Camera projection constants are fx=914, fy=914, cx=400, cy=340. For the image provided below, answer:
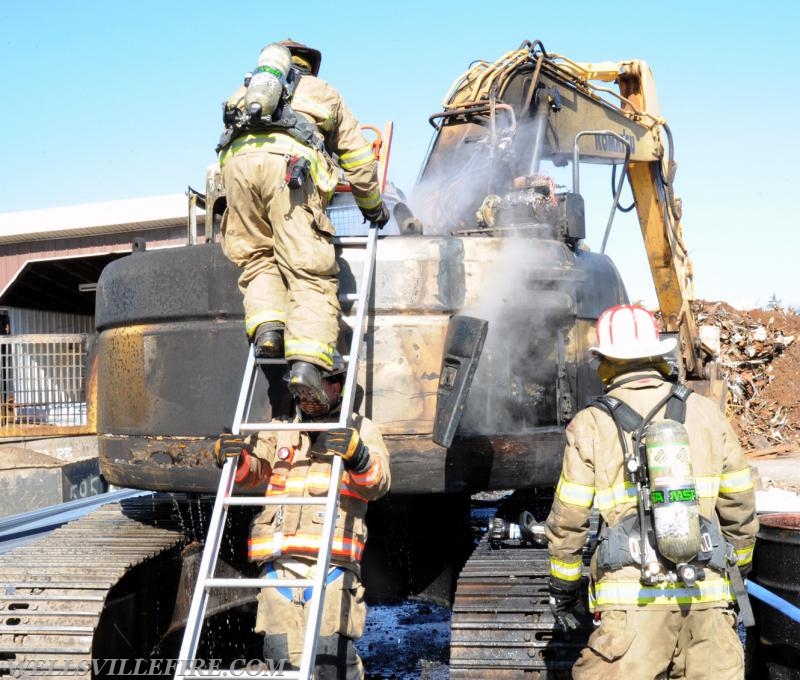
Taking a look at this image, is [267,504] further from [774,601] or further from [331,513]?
[774,601]

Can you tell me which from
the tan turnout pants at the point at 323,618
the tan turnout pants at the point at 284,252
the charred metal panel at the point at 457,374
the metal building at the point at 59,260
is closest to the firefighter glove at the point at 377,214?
the tan turnout pants at the point at 284,252

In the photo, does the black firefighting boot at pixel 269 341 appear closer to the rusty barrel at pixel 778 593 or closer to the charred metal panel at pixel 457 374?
the charred metal panel at pixel 457 374

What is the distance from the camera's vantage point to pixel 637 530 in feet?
10.6

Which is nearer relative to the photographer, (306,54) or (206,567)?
(206,567)

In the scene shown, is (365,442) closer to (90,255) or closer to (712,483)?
(712,483)

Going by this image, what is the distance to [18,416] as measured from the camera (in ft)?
47.5

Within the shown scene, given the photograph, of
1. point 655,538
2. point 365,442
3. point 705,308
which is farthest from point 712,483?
point 705,308

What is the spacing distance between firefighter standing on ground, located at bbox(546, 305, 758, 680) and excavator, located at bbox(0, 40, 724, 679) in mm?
962

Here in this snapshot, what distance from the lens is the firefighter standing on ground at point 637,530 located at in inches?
126

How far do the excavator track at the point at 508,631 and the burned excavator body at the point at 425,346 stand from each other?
0.52 meters

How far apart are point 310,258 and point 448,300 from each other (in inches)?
38.3

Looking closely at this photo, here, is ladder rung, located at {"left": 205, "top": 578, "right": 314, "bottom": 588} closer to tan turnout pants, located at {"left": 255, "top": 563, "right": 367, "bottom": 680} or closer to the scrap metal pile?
tan turnout pants, located at {"left": 255, "top": 563, "right": 367, "bottom": 680}

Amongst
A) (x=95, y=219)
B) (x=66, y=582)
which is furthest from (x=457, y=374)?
(x=95, y=219)

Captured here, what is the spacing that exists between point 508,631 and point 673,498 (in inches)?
59.4
